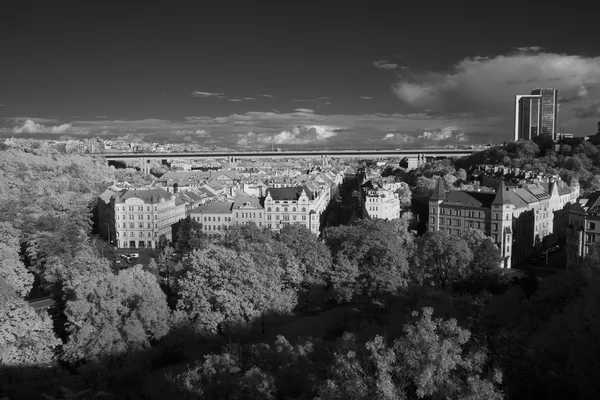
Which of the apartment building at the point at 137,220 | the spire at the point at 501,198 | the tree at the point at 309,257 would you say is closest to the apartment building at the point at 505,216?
the spire at the point at 501,198

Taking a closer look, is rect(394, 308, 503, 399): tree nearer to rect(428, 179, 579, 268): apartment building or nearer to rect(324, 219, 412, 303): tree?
rect(324, 219, 412, 303): tree

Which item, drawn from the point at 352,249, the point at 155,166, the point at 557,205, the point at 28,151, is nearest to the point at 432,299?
the point at 352,249

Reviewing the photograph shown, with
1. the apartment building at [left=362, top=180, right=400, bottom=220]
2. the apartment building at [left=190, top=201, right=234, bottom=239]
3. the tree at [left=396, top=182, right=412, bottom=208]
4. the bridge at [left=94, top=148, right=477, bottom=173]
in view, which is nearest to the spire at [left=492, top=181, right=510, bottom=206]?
the apartment building at [left=362, top=180, right=400, bottom=220]

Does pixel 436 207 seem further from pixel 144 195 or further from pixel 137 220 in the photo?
pixel 137 220

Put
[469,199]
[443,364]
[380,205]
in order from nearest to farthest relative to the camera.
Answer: [443,364]
[469,199]
[380,205]

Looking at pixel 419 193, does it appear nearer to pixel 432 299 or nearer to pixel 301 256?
pixel 301 256

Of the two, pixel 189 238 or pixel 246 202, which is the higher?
pixel 246 202

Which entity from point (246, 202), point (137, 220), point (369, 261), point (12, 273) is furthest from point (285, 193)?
point (12, 273)
